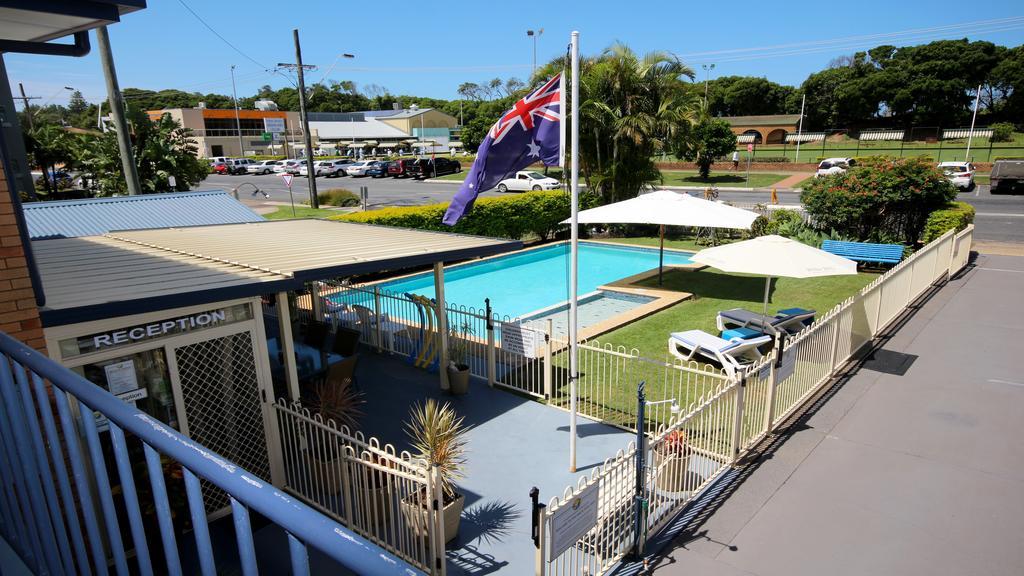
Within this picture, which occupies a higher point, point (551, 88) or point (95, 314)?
point (551, 88)

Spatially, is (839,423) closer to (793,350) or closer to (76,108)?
(793,350)

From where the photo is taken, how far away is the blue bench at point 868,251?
1619 centimetres

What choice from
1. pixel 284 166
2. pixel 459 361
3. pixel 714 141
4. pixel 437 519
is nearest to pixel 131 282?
pixel 437 519

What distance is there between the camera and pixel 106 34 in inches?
521

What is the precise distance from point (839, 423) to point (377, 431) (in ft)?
20.5

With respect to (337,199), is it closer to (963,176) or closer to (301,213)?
(301,213)

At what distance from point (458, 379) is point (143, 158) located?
1635 centimetres

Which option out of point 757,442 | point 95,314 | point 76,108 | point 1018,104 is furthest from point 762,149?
point 76,108

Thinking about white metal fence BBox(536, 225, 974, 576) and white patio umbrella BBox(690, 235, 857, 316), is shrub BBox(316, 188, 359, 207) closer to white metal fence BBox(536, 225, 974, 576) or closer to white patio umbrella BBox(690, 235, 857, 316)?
white metal fence BBox(536, 225, 974, 576)

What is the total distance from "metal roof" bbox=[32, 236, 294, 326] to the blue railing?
286 centimetres

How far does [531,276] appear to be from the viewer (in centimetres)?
1883

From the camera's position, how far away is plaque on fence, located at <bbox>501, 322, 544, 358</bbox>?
8883 millimetres

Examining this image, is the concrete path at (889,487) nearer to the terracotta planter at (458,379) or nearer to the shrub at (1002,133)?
the terracotta planter at (458,379)

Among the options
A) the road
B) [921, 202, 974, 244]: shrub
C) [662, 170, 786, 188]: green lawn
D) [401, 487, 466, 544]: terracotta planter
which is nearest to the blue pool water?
[921, 202, 974, 244]: shrub
